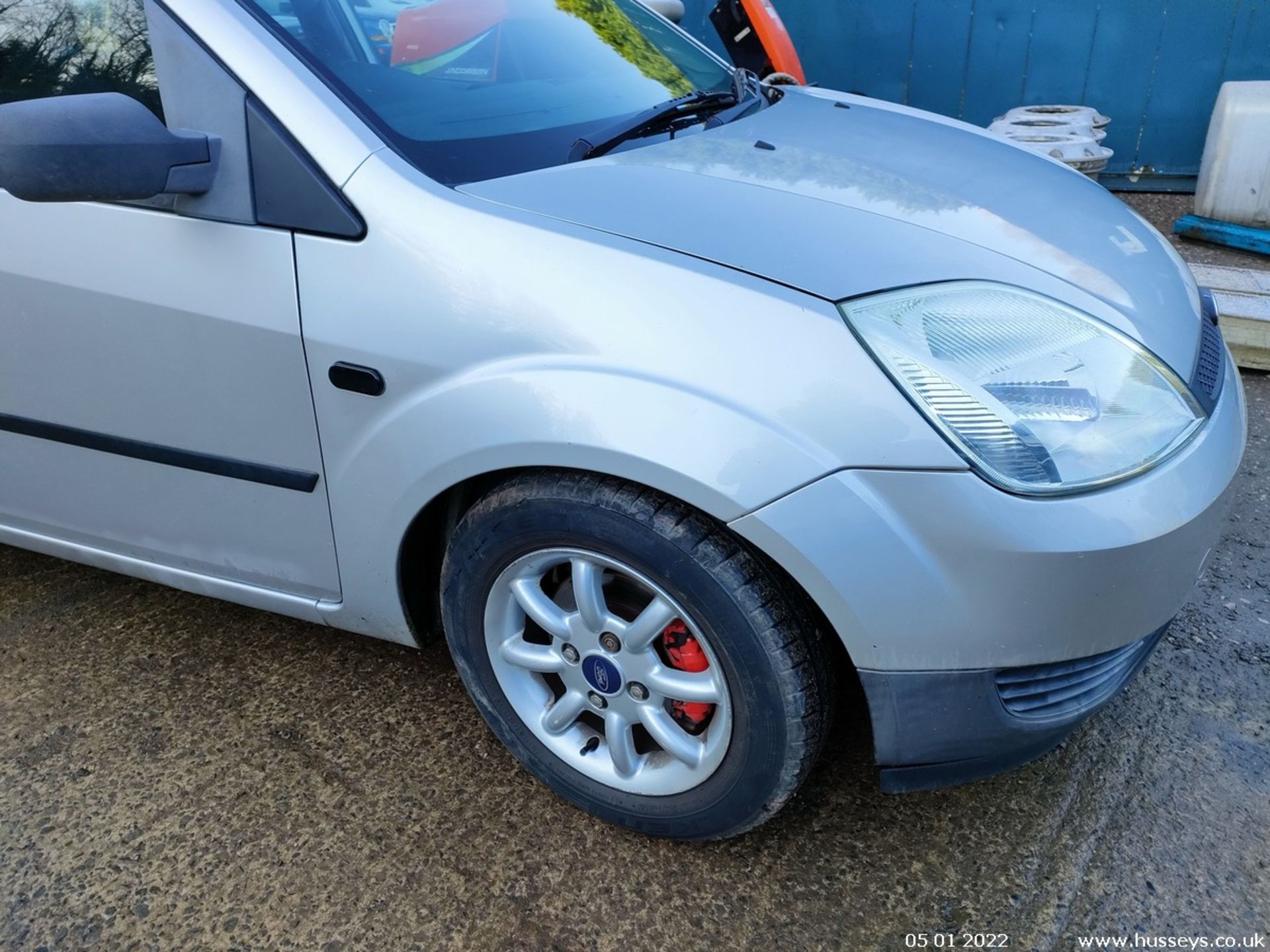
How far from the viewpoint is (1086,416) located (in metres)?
1.50

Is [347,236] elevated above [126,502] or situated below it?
above

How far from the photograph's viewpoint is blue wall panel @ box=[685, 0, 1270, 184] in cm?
→ 549

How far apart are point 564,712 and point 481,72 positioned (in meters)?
1.24

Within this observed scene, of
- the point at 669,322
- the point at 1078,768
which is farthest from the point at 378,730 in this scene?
the point at 1078,768

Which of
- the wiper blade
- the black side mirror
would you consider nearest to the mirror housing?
the wiper blade

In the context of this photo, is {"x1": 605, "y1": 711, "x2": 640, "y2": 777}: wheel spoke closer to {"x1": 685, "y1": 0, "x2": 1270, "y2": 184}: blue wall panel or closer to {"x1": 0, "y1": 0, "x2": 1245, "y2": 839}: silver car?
{"x1": 0, "y1": 0, "x2": 1245, "y2": 839}: silver car

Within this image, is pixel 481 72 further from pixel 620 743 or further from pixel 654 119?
pixel 620 743

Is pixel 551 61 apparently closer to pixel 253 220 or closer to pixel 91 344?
pixel 253 220

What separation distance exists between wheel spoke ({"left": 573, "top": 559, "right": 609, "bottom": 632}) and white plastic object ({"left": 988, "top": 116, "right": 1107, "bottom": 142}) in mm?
4033

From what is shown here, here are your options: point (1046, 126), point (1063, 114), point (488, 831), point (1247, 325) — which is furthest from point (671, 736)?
point (1063, 114)

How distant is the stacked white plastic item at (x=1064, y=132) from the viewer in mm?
4512

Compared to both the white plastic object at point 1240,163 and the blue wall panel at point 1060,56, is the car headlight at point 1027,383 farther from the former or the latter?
the blue wall panel at point 1060,56

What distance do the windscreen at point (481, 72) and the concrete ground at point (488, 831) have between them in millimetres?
1158

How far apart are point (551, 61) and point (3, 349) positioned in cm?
120
